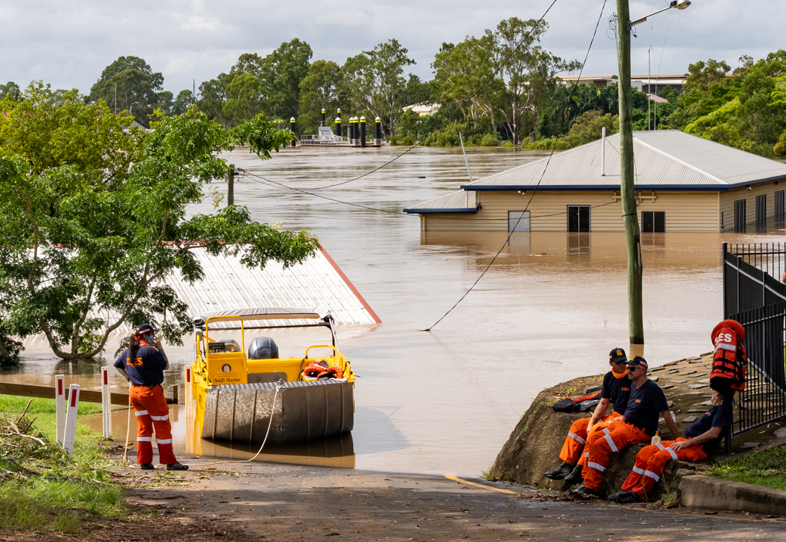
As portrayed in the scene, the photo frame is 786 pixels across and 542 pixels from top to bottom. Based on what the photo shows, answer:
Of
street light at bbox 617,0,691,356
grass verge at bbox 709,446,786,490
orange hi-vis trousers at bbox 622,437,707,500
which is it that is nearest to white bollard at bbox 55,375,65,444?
orange hi-vis trousers at bbox 622,437,707,500

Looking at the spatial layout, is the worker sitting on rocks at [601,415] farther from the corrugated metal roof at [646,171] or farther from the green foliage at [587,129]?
the green foliage at [587,129]

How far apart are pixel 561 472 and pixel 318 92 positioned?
176065 mm

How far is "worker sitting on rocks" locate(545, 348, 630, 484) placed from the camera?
9062mm

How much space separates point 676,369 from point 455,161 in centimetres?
10249

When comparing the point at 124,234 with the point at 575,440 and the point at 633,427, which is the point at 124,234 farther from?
the point at 633,427

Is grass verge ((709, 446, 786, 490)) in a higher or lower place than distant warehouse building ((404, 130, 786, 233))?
lower

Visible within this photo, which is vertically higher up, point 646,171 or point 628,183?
point 646,171

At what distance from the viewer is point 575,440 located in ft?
29.8

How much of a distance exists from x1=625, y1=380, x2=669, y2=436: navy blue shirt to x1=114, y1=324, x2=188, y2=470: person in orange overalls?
4.67 m

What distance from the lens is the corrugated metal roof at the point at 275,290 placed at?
82.4 ft

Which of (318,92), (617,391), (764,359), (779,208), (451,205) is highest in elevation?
(318,92)

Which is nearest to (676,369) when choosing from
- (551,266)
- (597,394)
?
(597,394)

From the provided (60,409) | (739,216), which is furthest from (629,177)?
(739,216)

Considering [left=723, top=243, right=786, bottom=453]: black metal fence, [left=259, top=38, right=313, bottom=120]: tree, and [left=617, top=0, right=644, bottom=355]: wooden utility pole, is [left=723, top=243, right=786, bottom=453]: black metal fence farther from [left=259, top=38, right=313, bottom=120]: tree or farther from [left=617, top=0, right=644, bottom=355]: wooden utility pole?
[left=259, top=38, right=313, bottom=120]: tree
